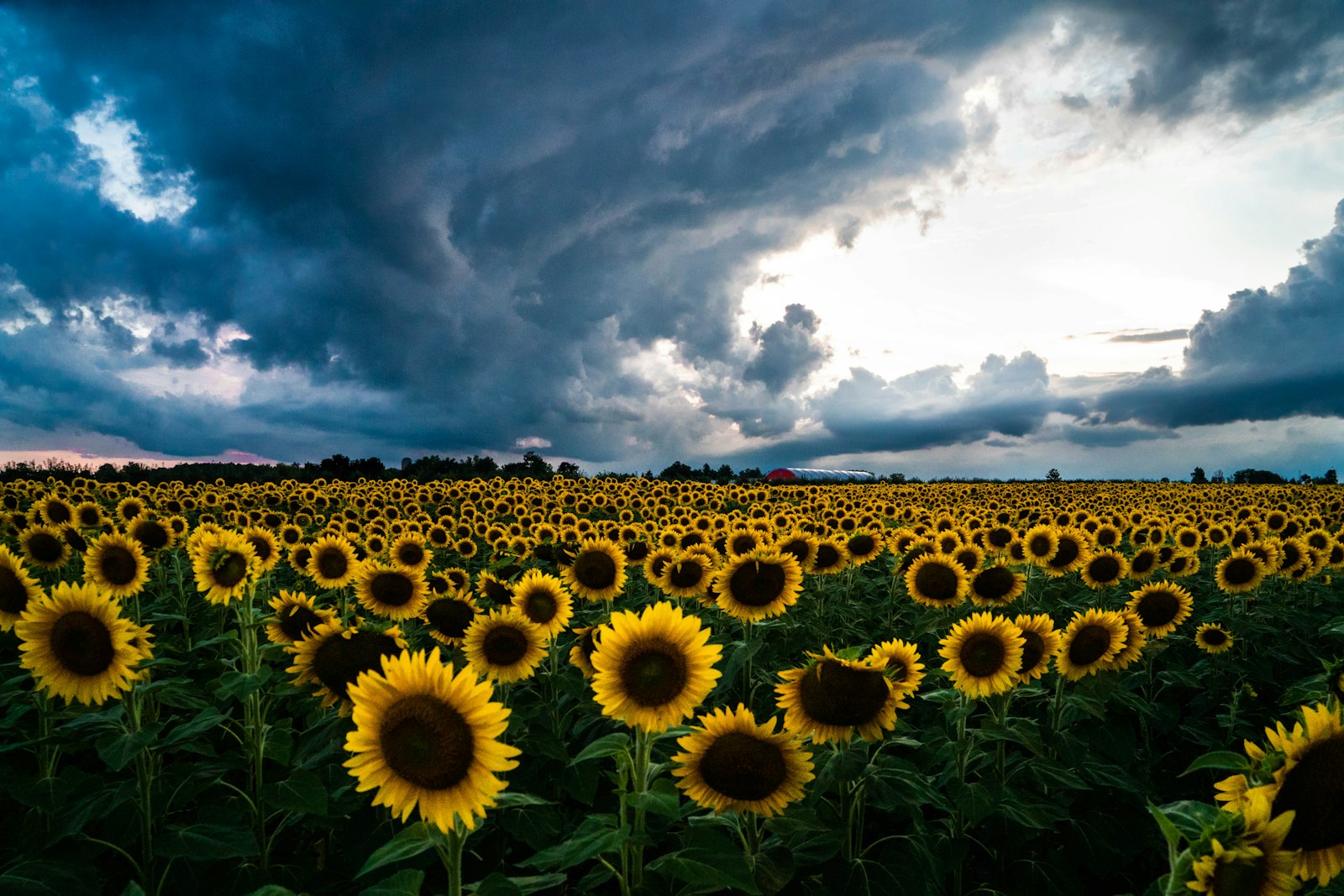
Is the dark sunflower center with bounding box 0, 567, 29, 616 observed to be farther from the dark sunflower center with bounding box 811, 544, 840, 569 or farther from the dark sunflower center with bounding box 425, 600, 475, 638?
the dark sunflower center with bounding box 811, 544, 840, 569

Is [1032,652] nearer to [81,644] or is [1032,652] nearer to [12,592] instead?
[81,644]

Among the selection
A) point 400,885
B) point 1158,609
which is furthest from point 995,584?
point 400,885

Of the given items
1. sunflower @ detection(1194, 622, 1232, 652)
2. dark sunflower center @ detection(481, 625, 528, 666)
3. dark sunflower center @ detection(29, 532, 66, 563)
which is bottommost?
sunflower @ detection(1194, 622, 1232, 652)

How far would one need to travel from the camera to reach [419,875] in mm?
2641

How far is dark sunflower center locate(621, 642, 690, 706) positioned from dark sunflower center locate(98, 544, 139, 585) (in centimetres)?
633

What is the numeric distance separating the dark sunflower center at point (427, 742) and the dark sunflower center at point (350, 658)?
1.19 meters

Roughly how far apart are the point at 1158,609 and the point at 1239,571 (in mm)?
3289

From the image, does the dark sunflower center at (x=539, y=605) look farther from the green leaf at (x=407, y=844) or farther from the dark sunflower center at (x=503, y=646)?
the green leaf at (x=407, y=844)

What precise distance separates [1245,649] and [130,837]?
39.3ft

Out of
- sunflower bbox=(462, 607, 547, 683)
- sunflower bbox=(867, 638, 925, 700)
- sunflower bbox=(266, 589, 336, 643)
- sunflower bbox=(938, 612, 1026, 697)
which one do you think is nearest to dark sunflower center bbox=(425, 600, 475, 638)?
sunflower bbox=(462, 607, 547, 683)

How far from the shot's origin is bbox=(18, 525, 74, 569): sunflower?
29.1 feet

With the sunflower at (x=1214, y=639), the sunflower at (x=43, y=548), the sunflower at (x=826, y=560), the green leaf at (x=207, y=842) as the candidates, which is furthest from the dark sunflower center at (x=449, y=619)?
the sunflower at (x=1214, y=639)

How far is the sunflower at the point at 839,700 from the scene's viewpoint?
12.6ft

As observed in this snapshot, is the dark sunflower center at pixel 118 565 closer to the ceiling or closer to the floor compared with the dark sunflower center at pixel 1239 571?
closer to the ceiling
